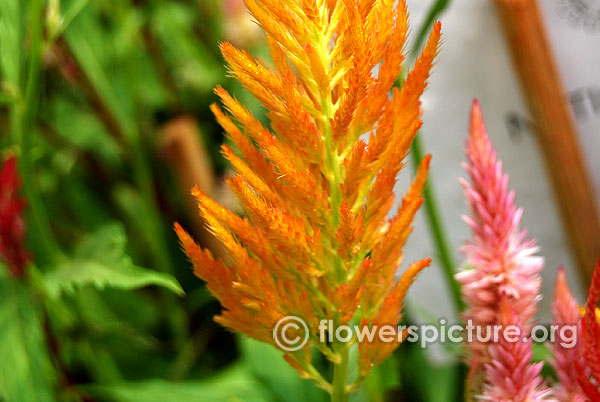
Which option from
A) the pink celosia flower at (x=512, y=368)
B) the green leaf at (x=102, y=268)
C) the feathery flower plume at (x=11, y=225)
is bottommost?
the pink celosia flower at (x=512, y=368)

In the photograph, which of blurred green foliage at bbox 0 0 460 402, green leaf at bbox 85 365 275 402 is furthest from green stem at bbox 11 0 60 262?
green leaf at bbox 85 365 275 402

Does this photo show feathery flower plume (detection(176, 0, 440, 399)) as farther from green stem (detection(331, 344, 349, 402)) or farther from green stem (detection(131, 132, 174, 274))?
green stem (detection(131, 132, 174, 274))

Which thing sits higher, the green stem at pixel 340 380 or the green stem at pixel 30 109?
the green stem at pixel 30 109

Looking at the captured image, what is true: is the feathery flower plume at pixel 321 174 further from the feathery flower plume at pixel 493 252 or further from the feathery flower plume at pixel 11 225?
the feathery flower plume at pixel 11 225

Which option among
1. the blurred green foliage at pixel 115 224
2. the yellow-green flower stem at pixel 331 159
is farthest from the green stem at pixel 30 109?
the yellow-green flower stem at pixel 331 159

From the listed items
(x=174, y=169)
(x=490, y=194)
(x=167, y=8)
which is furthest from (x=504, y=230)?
(x=167, y=8)

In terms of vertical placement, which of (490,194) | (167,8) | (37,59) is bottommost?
(490,194)

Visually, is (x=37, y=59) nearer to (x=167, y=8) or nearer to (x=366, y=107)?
(x=366, y=107)
